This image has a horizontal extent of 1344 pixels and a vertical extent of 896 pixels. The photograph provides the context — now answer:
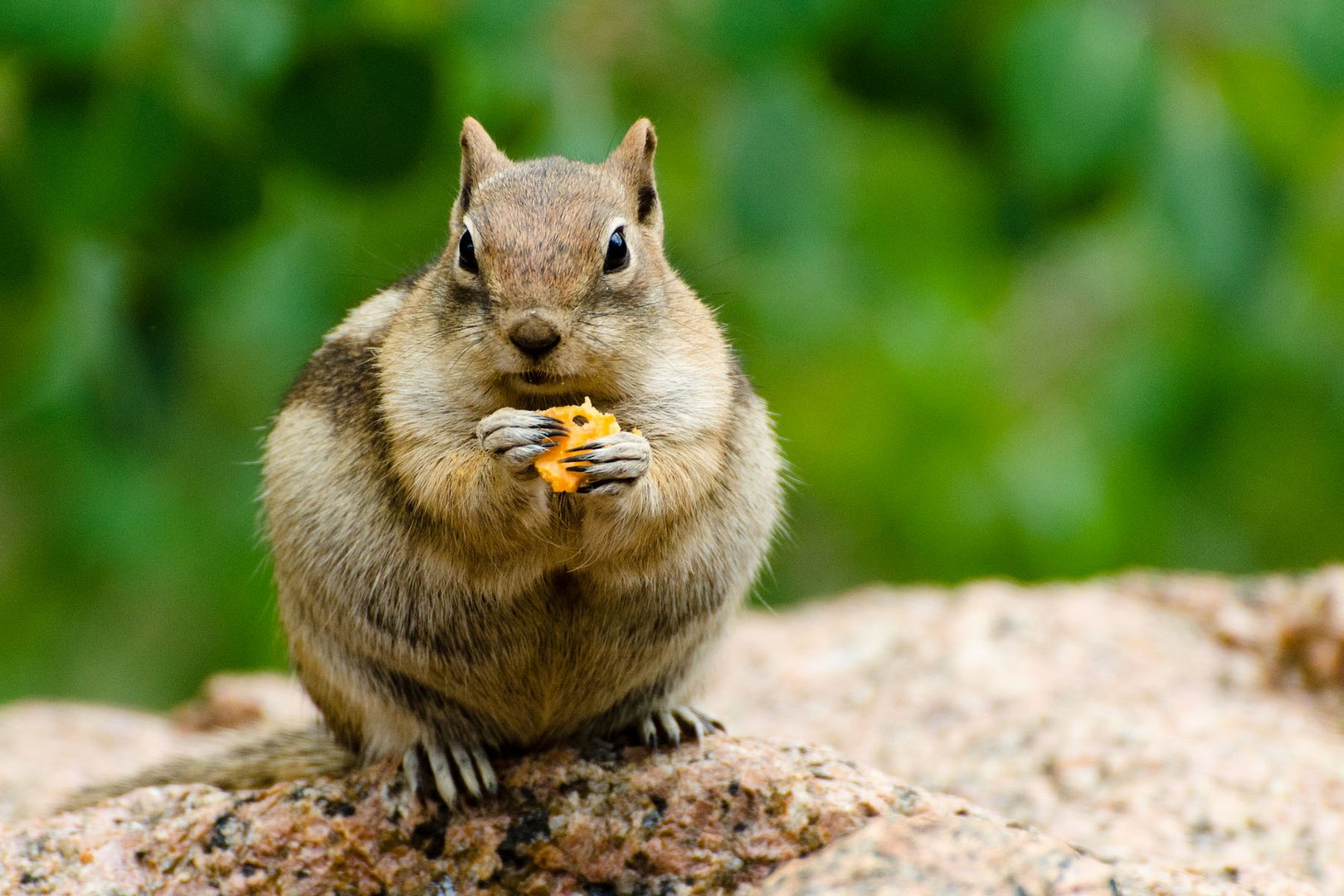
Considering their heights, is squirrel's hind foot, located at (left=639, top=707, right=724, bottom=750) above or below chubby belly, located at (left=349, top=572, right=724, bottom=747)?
below

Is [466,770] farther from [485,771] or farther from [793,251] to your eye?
[793,251]

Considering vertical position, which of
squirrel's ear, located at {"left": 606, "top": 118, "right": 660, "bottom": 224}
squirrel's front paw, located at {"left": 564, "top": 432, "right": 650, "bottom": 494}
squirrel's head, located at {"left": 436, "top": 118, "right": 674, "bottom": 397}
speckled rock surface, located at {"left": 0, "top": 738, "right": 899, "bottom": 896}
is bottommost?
speckled rock surface, located at {"left": 0, "top": 738, "right": 899, "bottom": 896}

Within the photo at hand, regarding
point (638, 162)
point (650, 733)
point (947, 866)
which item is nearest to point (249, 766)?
point (650, 733)

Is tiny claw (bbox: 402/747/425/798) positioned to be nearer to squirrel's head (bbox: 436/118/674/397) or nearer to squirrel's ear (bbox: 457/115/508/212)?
squirrel's head (bbox: 436/118/674/397)

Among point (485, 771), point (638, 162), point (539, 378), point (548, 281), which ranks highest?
point (638, 162)

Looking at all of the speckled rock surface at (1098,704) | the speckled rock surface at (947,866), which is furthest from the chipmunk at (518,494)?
the speckled rock surface at (947,866)

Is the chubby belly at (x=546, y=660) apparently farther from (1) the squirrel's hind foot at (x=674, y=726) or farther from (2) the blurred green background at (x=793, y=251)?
(2) the blurred green background at (x=793, y=251)

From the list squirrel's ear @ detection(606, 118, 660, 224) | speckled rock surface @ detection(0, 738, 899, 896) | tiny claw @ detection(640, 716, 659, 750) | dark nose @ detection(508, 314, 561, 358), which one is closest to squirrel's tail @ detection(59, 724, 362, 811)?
speckled rock surface @ detection(0, 738, 899, 896)
